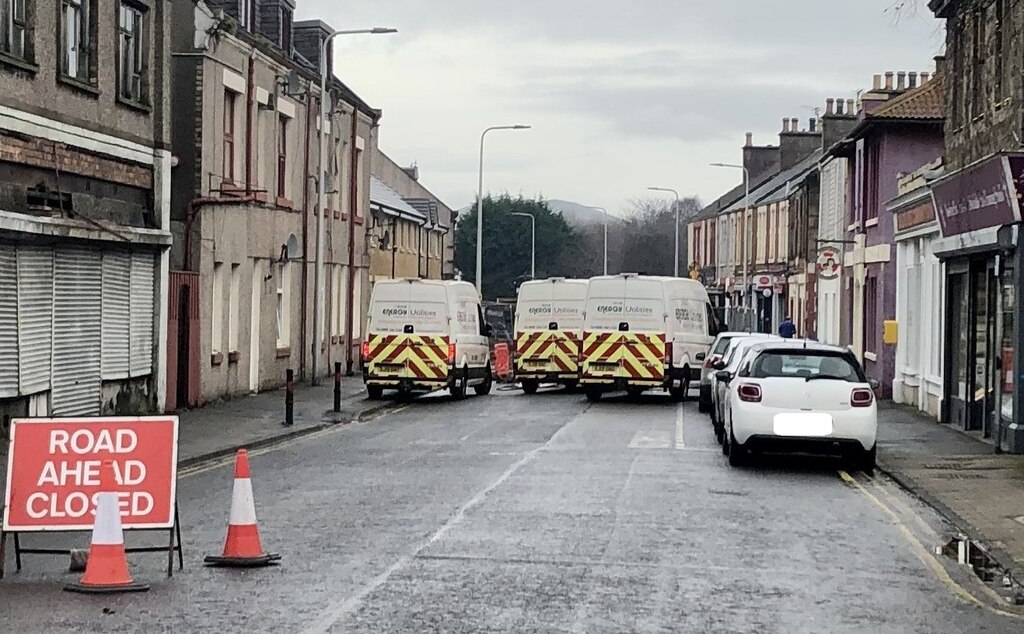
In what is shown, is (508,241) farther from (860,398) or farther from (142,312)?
(860,398)

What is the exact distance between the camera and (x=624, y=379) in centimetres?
3238

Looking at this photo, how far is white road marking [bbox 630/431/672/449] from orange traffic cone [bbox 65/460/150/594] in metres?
12.2

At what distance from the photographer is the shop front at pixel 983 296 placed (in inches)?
793

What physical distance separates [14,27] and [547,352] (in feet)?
60.3

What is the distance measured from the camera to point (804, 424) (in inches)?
717

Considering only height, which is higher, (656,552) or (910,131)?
(910,131)

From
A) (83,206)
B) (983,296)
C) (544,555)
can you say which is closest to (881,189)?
(983,296)

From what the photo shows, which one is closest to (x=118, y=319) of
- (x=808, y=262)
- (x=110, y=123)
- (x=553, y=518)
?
(x=110, y=123)

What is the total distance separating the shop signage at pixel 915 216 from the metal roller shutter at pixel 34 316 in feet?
46.1

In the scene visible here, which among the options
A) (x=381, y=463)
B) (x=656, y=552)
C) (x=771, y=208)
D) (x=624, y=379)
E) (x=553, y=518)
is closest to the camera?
(x=656, y=552)

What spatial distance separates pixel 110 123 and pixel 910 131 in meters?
18.7

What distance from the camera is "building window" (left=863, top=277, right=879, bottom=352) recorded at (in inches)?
1384

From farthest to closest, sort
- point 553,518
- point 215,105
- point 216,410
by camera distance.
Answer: point 215,105 < point 216,410 < point 553,518

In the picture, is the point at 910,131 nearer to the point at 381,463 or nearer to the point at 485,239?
the point at 381,463
